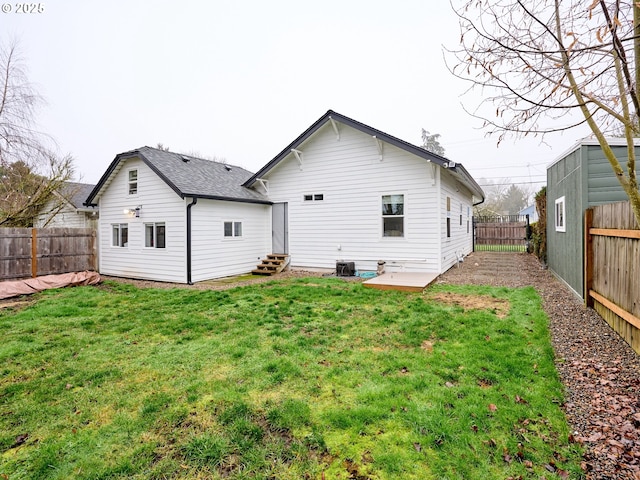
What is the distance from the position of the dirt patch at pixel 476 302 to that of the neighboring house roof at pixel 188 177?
7.38 metres

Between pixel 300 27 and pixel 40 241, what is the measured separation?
12.6m

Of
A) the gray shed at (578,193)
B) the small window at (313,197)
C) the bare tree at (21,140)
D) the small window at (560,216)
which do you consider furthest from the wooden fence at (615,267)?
the bare tree at (21,140)

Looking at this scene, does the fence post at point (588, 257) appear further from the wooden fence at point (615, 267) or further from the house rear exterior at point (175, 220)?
the house rear exterior at point (175, 220)

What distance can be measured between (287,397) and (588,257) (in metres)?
5.84

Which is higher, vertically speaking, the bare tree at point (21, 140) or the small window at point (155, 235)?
the bare tree at point (21, 140)

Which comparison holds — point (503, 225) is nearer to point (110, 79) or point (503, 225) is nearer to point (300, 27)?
point (300, 27)

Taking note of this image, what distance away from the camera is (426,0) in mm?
4117

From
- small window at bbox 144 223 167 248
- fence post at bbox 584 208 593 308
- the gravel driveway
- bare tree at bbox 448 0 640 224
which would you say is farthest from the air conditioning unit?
bare tree at bbox 448 0 640 224

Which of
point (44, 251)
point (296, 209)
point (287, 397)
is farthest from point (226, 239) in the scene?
point (287, 397)
